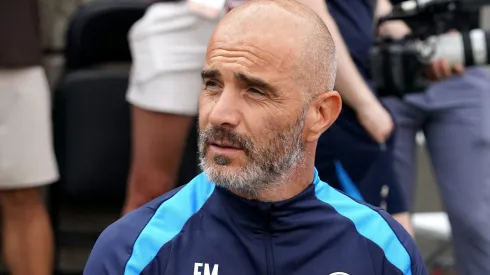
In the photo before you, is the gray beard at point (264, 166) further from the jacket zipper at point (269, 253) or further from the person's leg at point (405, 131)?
the person's leg at point (405, 131)

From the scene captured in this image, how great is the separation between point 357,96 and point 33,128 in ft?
4.67

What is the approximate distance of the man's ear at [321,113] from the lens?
2258 millimetres

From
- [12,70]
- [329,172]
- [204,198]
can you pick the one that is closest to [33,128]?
[12,70]

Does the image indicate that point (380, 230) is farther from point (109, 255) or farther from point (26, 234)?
point (26, 234)

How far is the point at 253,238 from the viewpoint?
2.23 m

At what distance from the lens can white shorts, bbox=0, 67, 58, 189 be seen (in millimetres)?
3963

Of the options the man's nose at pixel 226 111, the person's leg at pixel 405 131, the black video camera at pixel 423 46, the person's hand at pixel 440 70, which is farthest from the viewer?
the person's leg at pixel 405 131

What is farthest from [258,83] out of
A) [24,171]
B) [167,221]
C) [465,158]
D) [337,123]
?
[24,171]

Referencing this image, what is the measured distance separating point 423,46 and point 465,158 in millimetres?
481

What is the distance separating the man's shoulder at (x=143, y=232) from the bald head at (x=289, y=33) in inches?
12.7

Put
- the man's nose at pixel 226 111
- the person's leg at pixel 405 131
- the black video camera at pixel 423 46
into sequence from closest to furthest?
the man's nose at pixel 226 111
the black video camera at pixel 423 46
the person's leg at pixel 405 131

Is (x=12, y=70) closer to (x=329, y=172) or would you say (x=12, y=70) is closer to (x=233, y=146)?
(x=329, y=172)

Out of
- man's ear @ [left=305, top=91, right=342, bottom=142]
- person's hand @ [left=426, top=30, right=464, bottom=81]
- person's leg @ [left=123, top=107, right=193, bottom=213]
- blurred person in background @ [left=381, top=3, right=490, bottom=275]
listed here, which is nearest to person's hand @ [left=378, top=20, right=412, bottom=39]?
blurred person in background @ [left=381, top=3, right=490, bottom=275]

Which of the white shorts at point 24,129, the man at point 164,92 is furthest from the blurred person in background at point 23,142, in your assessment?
the man at point 164,92
